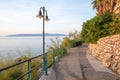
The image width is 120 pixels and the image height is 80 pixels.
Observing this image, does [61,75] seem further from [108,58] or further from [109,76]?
[108,58]

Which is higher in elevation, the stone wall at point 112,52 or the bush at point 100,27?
the bush at point 100,27

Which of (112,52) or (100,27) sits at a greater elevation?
(100,27)

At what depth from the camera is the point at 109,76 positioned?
457 inches

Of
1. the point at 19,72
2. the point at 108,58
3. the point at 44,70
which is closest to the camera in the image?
the point at 19,72

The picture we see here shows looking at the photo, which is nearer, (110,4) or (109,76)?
(109,76)

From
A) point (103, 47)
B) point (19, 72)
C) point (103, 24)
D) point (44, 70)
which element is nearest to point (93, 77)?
point (44, 70)

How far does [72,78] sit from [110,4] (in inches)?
866

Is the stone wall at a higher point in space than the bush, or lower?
lower

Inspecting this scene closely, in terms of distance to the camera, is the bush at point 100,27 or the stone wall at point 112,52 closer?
the stone wall at point 112,52

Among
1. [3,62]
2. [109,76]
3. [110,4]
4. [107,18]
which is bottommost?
[109,76]

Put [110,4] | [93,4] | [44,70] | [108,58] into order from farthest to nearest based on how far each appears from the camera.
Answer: [93,4] < [110,4] < [108,58] < [44,70]

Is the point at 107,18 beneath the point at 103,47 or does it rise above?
above

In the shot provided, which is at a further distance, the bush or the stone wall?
the bush

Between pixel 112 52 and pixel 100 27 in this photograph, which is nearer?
pixel 112 52
